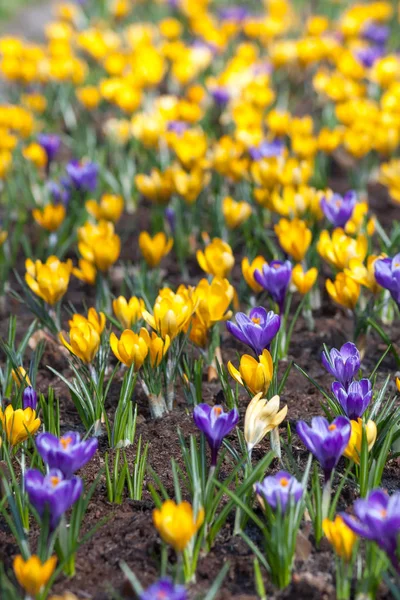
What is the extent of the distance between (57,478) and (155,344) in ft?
1.99

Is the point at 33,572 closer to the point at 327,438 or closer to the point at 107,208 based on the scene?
the point at 327,438

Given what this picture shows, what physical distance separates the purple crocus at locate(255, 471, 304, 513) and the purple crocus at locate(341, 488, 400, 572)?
12 centimetres

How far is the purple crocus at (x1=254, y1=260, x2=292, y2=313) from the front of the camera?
8.27ft

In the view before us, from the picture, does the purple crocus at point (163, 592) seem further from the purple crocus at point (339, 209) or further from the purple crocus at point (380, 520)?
the purple crocus at point (339, 209)

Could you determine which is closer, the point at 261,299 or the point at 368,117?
the point at 261,299

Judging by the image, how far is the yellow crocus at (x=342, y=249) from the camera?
271cm

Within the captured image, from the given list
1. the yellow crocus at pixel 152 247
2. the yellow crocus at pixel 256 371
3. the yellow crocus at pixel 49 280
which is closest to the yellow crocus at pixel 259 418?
the yellow crocus at pixel 256 371

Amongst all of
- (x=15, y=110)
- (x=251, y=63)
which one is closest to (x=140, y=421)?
(x=15, y=110)

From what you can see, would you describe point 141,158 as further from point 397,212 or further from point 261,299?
point 261,299

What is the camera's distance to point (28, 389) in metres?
2.18

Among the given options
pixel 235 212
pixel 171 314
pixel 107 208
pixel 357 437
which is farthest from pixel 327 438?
pixel 107 208

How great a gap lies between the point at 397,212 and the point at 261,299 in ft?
4.36

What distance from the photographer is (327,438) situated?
181 cm

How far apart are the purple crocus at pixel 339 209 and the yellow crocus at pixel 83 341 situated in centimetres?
107
